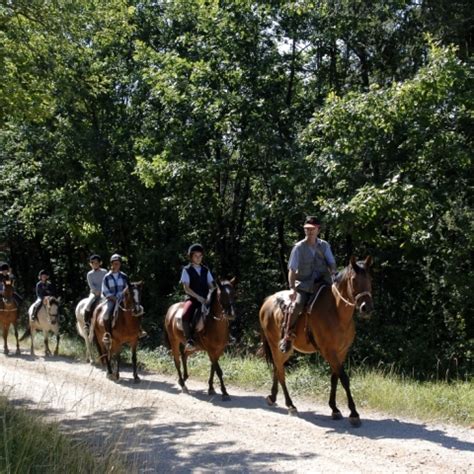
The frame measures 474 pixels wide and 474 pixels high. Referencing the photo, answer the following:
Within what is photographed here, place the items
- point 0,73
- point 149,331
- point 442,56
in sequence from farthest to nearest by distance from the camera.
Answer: point 149,331 < point 442,56 < point 0,73

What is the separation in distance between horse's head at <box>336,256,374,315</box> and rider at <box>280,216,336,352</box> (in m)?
0.64

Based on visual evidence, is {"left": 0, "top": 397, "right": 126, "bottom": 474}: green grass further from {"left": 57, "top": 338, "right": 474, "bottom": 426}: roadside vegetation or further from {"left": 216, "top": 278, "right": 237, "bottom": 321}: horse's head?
{"left": 57, "top": 338, "right": 474, "bottom": 426}: roadside vegetation

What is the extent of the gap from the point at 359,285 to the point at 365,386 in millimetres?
2945

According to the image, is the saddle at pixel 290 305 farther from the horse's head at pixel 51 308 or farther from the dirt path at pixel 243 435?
the horse's head at pixel 51 308

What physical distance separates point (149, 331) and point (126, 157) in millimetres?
6258

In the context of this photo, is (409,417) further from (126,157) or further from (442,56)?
(126,157)

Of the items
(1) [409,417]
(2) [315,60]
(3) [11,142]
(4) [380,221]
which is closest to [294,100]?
(2) [315,60]

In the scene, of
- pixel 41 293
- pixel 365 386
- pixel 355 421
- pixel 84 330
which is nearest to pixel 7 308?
pixel 41 293

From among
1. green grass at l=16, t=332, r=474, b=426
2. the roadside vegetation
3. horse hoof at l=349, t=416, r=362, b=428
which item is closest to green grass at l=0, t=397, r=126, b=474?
horse hoof at l=349, t=416, r=362, b=428

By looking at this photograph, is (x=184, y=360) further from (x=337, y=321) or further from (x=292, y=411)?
(x=337, y=321)

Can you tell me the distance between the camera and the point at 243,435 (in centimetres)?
920

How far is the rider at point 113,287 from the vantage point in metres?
15.0

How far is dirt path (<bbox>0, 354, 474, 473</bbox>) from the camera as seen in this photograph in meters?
7.68

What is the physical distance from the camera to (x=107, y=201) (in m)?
24.1
